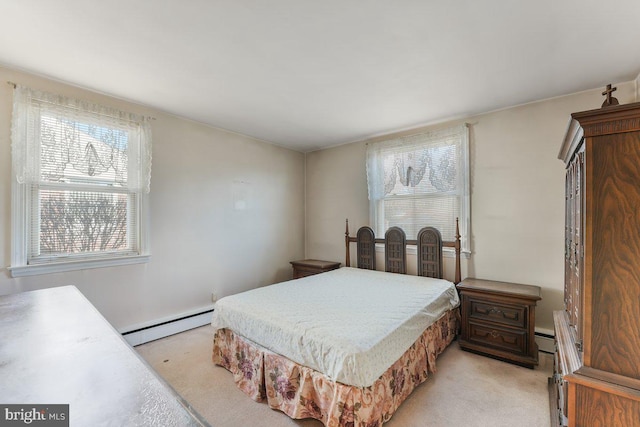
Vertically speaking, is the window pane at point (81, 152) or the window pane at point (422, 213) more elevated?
the window pane at point (81, 152)

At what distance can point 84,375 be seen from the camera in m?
0.84

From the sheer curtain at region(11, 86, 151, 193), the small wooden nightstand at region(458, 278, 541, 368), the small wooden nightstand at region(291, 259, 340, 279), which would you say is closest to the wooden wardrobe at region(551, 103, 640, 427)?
the small wooden nightstand at region(458, 278, 541, 368)

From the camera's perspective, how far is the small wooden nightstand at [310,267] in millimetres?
3941

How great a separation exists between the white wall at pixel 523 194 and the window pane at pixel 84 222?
355 cm

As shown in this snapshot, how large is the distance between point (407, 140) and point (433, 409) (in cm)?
282

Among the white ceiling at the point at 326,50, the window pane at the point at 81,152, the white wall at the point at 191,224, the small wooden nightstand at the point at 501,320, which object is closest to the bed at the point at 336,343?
the small wooden nightstand at the point at 501,320

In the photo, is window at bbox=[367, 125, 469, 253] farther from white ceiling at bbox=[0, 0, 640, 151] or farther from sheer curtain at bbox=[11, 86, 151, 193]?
sheer curtain at bbox=[11, 86, 151, 193]

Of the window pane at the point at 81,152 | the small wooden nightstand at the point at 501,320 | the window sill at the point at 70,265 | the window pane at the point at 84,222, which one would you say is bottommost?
the small wooden nightstand at the point at 501,320

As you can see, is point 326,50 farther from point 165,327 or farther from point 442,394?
point 165,327

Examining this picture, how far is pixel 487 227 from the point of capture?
301 cm

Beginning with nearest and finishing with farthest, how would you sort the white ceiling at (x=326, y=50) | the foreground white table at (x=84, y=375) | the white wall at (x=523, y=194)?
the foreground white table at (x=84, y=375) < the white ceiling at (x=326, y=50) < the white wall at (x=523, y=194)

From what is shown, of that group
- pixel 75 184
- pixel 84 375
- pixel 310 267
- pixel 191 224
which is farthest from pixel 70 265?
pixel 310 267

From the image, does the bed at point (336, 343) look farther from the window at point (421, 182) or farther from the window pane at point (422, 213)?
the window at point (421, 182)

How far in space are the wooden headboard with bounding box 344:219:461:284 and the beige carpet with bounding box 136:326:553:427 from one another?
0.91 metres
